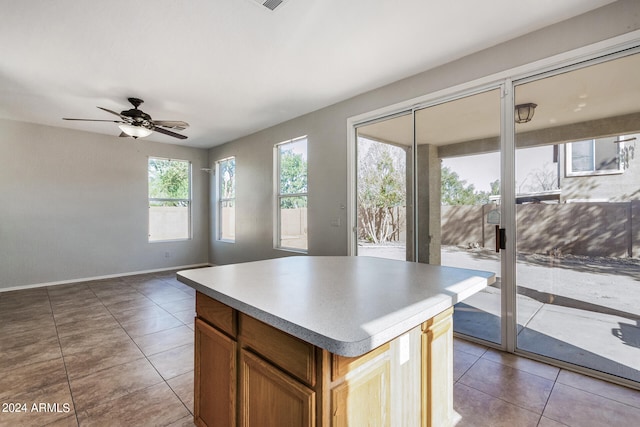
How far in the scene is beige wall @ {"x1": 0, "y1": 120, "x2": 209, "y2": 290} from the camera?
4.64 meters

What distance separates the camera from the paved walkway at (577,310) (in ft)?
6.96

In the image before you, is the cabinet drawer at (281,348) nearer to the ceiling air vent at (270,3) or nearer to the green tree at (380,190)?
the ceiling air vent at (270,3)

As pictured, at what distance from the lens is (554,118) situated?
239 centimetres

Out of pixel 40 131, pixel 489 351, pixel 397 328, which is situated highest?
pixel 40 131

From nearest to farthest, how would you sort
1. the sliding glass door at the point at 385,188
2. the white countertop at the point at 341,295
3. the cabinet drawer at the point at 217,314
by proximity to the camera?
the white countertop at the point at 341,295, the cabinet drawer at the point at 217,314, the sliding glass door at the point at 385,188

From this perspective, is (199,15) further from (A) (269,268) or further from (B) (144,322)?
(B) (144,322)

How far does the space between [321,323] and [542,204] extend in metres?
2.45

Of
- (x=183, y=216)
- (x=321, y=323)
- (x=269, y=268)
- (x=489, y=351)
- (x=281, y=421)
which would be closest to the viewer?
(x=321, y=323)

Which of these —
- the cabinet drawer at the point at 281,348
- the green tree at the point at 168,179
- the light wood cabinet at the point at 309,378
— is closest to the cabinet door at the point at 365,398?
the light wood cabinet at the point at 309,378

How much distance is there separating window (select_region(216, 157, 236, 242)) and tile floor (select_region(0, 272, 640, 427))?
9.67 feet

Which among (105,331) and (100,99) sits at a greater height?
(100,99)

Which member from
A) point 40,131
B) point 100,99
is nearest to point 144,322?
point 100,99

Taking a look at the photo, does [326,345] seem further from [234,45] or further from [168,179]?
[168,179]

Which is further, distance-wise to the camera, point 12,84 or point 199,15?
point 12,84
